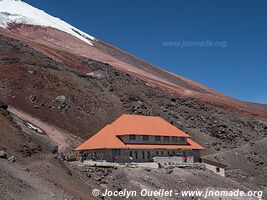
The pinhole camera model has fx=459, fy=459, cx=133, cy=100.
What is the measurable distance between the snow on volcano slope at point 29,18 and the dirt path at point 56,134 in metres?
73.0

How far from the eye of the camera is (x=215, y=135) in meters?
71.9

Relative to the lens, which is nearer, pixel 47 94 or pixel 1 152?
pixel 1 152

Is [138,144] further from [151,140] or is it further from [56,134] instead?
[56,134]

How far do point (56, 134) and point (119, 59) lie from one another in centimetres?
8474

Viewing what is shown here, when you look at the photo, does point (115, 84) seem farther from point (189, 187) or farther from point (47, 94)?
point (189, 187)

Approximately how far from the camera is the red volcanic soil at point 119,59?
10712 centimetres

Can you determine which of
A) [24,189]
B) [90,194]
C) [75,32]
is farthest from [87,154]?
[75,32]

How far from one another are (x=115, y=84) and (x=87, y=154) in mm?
29058

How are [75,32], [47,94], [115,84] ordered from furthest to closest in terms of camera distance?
[75,32], [115,84], [47,94]

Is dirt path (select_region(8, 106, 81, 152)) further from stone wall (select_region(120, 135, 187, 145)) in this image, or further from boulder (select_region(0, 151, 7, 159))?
boulder (select_region(0, 151, 7, 159))

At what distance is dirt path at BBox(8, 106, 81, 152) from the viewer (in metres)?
54.9

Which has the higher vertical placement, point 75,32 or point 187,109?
point 75,32

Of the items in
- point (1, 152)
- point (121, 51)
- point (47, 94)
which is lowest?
point (1, 152)

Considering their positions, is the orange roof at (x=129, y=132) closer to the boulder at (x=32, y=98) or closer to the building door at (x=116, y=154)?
the building door at (x=116, y=154)
